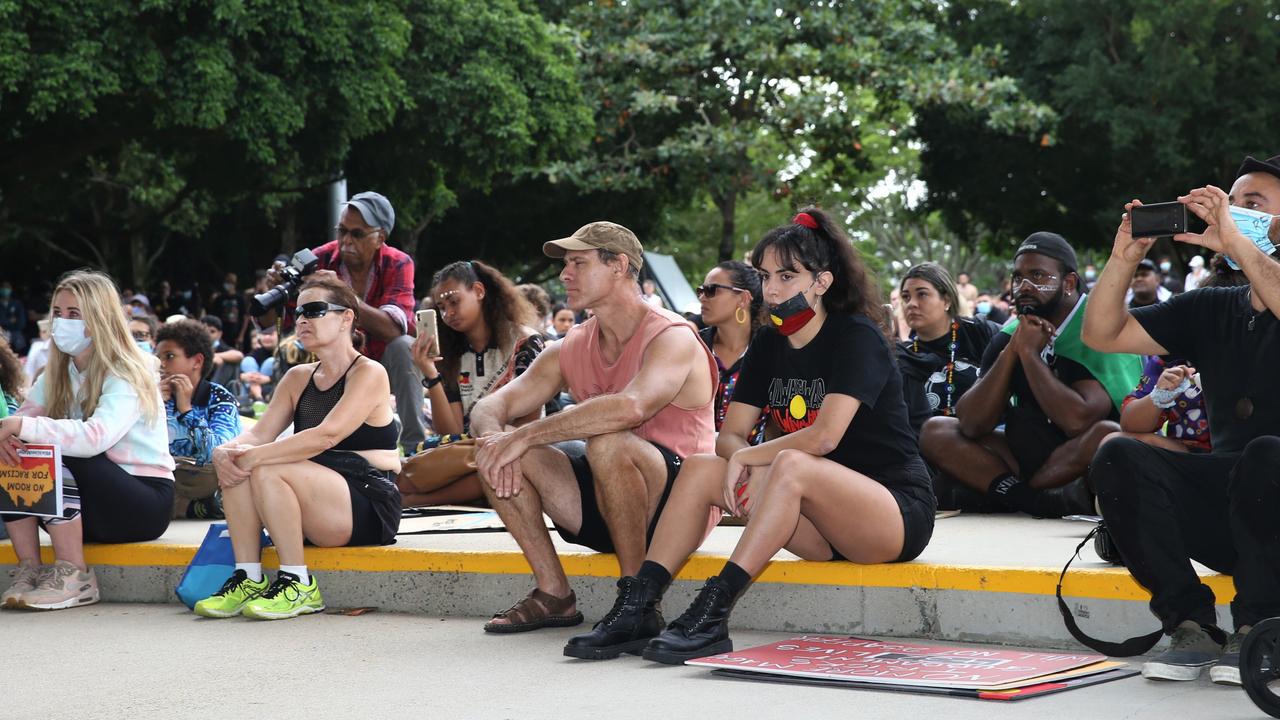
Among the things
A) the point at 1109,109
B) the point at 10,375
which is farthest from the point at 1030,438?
the point at 1109,109

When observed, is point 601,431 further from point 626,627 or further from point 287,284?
point 287,284

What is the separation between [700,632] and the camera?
4.82m

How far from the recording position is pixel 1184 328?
15.3 ft

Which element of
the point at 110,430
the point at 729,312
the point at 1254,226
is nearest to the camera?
the point at 1254,226

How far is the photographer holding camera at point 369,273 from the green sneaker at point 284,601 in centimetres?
223

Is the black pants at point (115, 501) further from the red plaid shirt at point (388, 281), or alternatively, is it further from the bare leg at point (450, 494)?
the red plaid shirt at point (388, 281)

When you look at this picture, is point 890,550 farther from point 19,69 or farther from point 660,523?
point 19,69

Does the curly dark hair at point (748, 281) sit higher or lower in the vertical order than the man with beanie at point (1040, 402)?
higher

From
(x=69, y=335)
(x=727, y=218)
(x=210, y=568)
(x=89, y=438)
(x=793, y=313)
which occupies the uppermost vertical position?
(x=727, y=218)

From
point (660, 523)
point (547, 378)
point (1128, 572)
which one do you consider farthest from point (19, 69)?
point (1128, 572)

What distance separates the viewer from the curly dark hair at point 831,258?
515 cm

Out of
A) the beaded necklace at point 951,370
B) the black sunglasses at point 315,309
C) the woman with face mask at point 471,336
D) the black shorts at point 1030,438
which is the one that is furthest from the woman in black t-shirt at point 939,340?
the black sunglasses at point 315,309

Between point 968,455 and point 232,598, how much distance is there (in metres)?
3.53

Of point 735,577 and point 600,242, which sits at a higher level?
point 600,242
